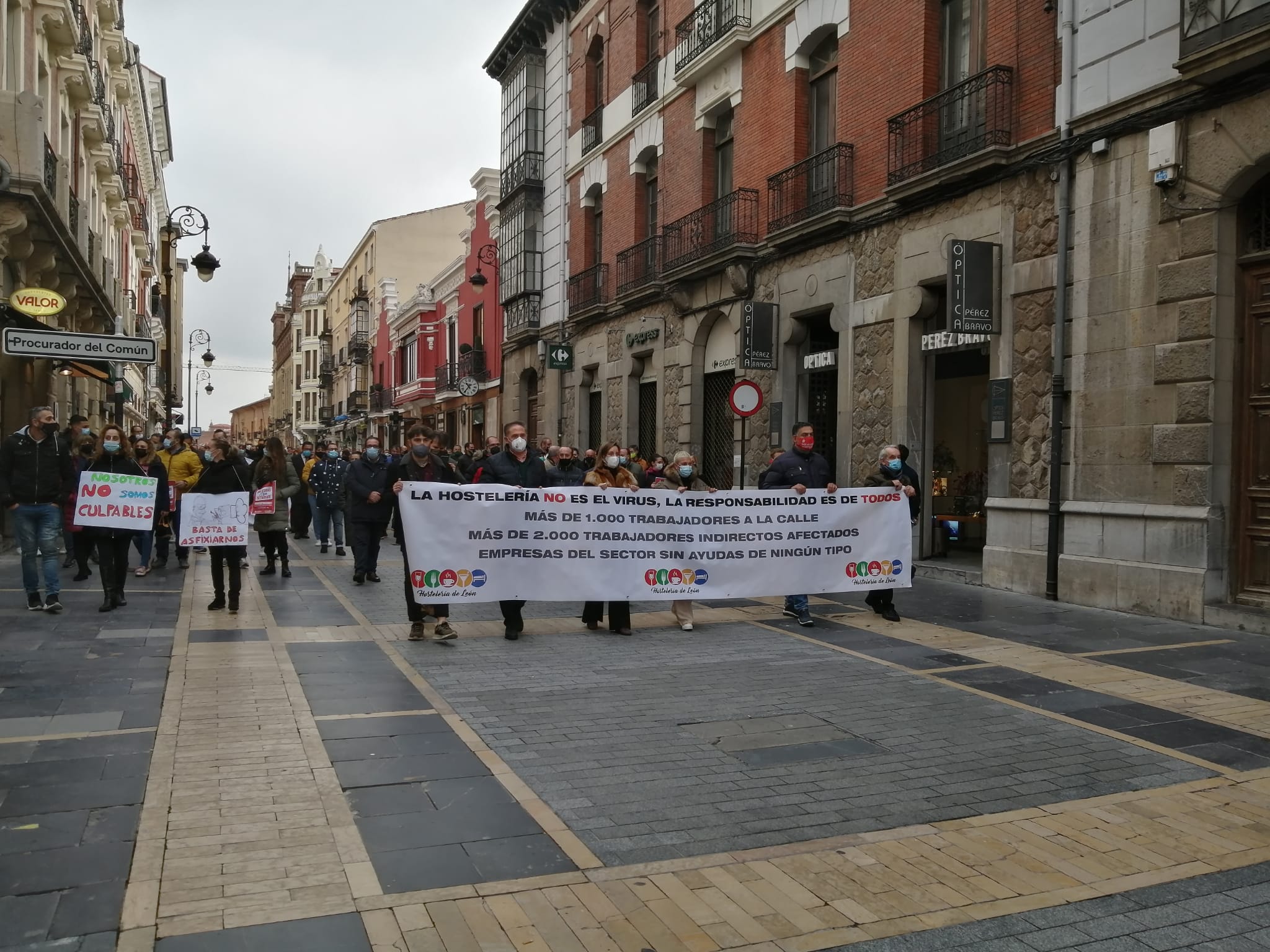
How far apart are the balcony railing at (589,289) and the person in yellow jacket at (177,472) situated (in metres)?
12.4

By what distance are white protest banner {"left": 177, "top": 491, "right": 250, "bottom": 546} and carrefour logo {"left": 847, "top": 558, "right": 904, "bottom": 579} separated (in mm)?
6059

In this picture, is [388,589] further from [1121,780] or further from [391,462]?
[1121,780]

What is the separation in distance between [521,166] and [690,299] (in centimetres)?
1183

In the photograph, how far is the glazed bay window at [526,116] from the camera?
2959 cm

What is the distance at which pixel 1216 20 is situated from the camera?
9.47 m

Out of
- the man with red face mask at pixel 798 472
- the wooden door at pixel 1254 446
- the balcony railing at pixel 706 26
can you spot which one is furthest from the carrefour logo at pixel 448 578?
the balcony railing at pixel 706 26

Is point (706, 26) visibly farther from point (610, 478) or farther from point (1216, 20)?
point (610, 478)

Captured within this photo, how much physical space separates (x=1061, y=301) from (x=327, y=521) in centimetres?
1213

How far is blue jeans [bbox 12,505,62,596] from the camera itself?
984cm

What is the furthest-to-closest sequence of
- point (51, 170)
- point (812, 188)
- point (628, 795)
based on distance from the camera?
point (812, 188) → point (51, 170) → point (628, 795)

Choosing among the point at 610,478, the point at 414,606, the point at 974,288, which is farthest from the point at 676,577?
the point at 974,288

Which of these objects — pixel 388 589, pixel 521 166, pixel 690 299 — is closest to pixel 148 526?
pixel 388 589

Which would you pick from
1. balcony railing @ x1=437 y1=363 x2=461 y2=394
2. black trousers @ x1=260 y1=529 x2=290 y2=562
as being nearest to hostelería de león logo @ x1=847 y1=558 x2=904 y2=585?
black trousers @ x1=260 y1=529 x2=290 y2=562

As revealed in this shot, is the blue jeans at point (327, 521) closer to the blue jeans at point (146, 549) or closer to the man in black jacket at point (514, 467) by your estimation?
the blue jeans at point (146, 549)
